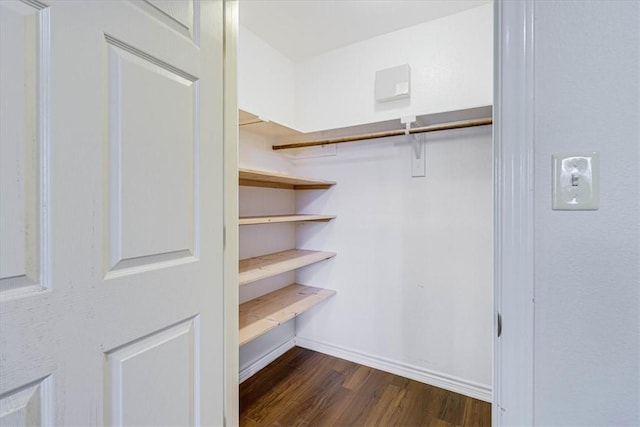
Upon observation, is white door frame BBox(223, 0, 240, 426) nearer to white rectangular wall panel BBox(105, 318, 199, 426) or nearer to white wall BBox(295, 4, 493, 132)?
white rectangular wall panel BBox(105, 318, 199, 426)

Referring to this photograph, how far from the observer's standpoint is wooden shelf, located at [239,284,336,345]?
5.34 ft

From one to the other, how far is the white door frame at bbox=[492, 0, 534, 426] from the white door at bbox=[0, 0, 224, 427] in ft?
2.87

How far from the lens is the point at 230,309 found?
1.13 m

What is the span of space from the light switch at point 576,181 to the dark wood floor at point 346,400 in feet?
5.20

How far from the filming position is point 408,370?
2.04 m

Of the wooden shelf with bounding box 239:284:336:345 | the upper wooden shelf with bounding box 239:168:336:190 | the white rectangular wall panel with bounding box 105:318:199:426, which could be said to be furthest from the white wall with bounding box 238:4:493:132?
the white rectangular wall panel with bounding box 105:318:199:426

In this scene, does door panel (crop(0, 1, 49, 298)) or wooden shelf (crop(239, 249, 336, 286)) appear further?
wooden shelf (crop(239, 249, 336, 286))

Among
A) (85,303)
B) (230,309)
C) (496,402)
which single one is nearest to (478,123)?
(496,402)

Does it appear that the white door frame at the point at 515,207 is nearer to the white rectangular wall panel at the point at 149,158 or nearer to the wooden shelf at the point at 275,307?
the white rectangular wall panel at the point at 149,158

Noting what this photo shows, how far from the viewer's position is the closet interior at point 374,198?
5.93 ft

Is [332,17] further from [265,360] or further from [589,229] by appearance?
[265,360]

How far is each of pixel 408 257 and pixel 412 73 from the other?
1.26 metres

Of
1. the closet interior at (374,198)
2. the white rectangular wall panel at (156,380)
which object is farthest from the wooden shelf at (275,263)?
the white rectangular wall panel at (156,380)

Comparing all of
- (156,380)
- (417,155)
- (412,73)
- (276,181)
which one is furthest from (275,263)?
(412,73)
